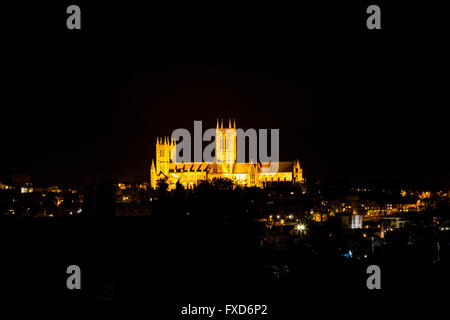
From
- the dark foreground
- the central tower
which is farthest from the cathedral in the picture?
the dark foreground

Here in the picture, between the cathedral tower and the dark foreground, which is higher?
the cathedral tower


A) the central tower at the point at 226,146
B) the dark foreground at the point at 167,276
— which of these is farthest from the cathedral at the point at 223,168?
the dark foreground at the point at 167,276

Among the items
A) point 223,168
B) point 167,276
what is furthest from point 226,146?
point 167,276

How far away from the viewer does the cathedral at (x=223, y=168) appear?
93.3m

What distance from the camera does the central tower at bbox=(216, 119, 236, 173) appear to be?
3807 inches

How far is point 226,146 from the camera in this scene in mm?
98000

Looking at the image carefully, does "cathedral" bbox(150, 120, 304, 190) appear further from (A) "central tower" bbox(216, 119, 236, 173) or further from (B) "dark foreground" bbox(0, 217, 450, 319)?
(B) "dark foreground" bbox(0, 217, 450, 319)

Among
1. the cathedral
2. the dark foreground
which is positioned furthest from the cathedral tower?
the dark foreground

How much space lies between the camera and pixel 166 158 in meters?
101

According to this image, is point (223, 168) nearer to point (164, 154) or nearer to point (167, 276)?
point (164, 154)

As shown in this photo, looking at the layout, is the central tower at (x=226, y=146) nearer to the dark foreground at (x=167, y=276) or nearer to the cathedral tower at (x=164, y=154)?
the cathedral tower at (x=164, y=154)

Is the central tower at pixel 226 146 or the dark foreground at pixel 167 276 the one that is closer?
the dark foreground at pixel 167 276

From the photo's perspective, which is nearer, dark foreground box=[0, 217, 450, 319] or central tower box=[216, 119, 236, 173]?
dark foreground box=[0, 217, 450, 319]

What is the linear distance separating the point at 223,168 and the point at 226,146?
4723 mm
